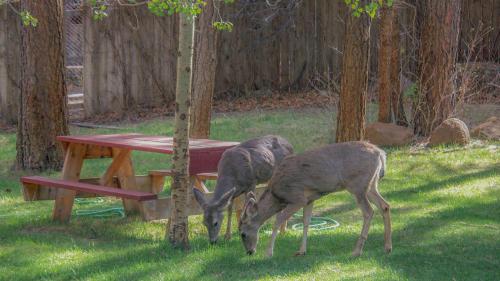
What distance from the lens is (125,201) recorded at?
9.99m

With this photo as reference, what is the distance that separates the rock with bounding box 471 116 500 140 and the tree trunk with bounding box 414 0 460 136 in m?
0.63

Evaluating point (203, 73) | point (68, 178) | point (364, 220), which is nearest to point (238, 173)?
point (364, 220)

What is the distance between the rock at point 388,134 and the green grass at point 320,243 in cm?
161

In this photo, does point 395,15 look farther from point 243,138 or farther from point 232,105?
point 232,105

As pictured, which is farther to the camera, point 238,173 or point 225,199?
point 238,173

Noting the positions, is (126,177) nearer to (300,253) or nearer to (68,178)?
(68,178)

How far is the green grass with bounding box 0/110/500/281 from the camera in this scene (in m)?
7.10

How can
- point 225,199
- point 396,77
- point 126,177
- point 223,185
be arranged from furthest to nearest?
point 396,77 < point 126,177 < point 223,185 < point 225,199

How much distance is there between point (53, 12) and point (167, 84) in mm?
7643

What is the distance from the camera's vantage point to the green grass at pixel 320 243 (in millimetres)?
7098

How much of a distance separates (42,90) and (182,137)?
213 inches

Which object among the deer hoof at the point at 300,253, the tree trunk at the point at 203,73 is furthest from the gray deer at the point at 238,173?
the tree trunk at the point at 203,73

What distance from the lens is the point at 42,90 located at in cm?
1244

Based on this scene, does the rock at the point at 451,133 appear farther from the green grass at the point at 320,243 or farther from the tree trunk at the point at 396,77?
the tree trunk at the point at 396,77
